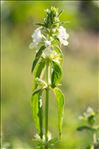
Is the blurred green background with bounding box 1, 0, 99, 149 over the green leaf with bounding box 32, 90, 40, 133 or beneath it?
over

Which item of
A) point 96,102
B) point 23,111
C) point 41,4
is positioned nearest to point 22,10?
point 41,4

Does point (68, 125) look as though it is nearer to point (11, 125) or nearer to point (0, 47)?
point (11, 125)

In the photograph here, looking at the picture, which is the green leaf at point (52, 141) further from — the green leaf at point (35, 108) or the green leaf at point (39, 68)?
the green leaf at point (39, 68)

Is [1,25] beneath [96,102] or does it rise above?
above

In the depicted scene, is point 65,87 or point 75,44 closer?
point 65,87

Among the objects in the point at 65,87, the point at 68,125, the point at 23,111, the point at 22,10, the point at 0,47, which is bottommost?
the point at 68,125

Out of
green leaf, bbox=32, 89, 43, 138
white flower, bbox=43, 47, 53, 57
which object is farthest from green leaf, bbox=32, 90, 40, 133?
white flower, bbox=43, 47, 53, 57

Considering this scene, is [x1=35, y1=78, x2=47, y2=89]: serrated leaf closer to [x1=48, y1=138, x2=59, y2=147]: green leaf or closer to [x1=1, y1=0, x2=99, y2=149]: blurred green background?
[x1=48, y1=138, x2=59, y2=147]: green leaf
